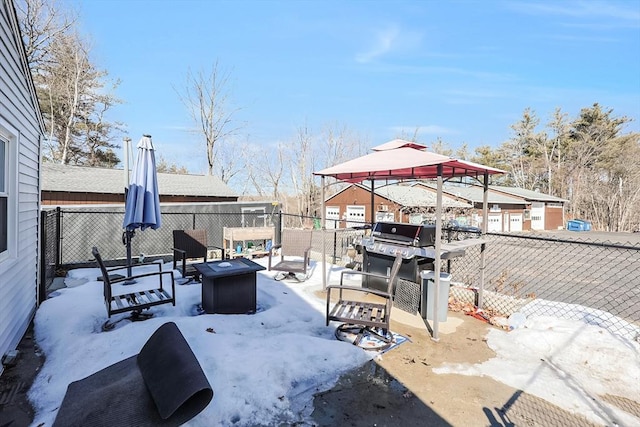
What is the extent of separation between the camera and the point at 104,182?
48.3 ft

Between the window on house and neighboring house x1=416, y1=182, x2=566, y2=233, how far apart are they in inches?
990

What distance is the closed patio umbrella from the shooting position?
16.3 ft

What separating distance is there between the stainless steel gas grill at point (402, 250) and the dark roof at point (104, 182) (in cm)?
1165

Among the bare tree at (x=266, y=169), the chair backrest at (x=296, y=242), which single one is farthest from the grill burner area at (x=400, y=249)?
the bare tree at (x=266, y=169)

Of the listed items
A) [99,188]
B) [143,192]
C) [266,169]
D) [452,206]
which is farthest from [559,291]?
[266,169]

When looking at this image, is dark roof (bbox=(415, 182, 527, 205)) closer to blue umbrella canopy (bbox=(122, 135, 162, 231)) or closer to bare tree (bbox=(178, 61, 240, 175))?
bare tree (bbox=(178, 61, 240, 175))

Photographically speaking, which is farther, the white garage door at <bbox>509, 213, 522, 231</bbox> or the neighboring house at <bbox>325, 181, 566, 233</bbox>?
the white garage door at <bbox>509, 213, 522, 231</bbox>

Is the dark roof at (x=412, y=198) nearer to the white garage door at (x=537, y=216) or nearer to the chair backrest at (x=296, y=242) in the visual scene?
the white garage door at (x=537, y=216)

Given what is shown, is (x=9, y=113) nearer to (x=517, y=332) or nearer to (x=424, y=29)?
(x=517, y=332)

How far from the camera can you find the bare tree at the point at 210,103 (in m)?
21.8

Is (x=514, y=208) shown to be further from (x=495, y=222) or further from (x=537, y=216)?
(x=537, y=216)

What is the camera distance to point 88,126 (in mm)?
20453

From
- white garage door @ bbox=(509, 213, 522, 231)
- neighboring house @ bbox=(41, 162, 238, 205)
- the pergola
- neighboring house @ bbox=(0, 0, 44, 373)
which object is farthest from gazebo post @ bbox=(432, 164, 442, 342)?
white garage door @ bbox=(509, 213, 522, 231)

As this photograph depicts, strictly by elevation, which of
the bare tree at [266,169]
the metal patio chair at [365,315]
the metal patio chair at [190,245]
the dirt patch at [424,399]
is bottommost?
the dirt patch at [424,399]
